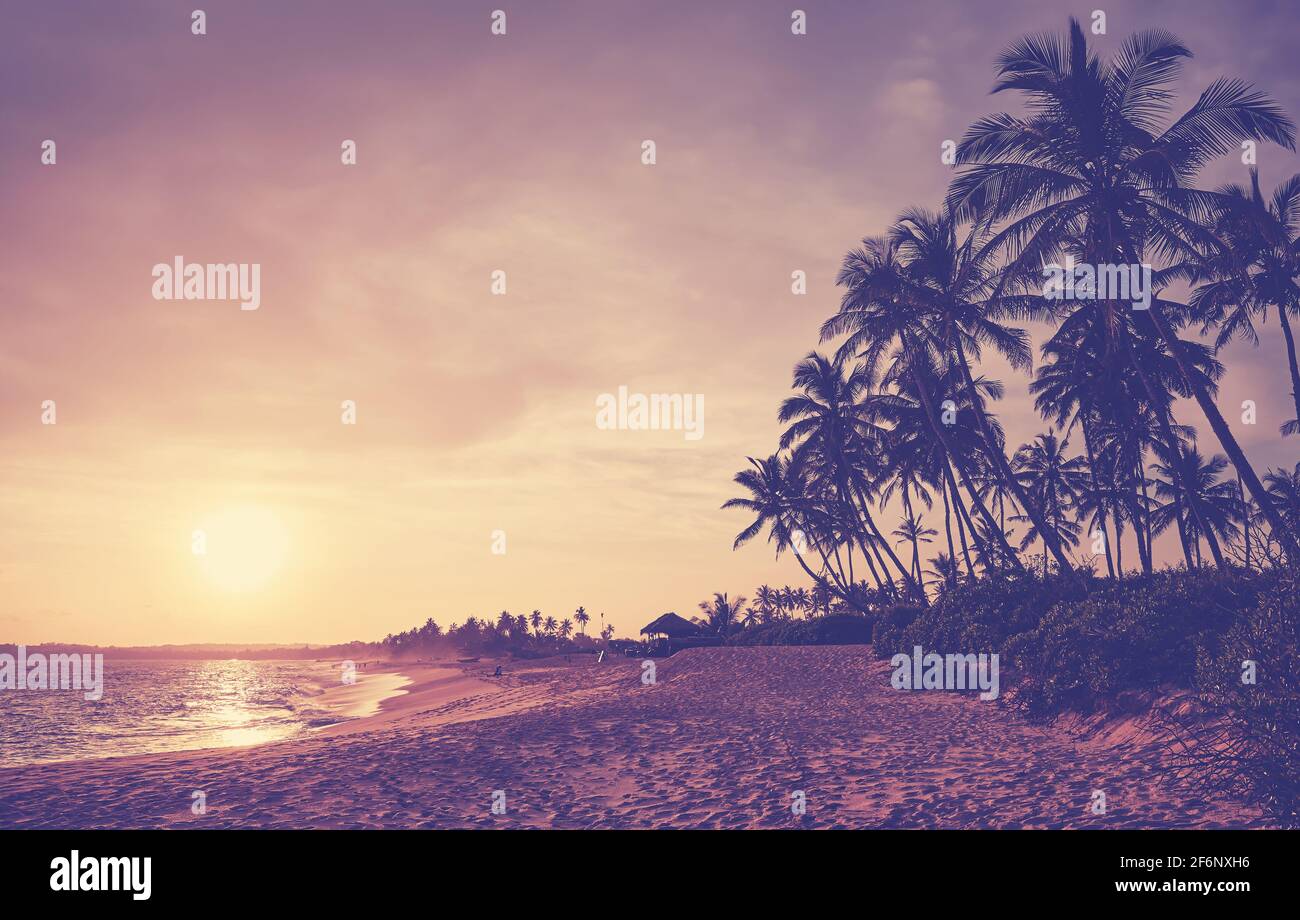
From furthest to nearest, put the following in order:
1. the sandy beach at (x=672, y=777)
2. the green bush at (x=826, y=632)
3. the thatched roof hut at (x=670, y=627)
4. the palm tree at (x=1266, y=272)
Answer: the thatched roof hut at (x=670, y=627) → the green bush at (x=826, y=632) → the palm tree at (x=1266, y=272) → the sandy beach at (x=672, y=777)

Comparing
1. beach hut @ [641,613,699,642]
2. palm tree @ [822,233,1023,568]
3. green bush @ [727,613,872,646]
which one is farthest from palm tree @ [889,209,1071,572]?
beach hut @ [641,613,699,642]

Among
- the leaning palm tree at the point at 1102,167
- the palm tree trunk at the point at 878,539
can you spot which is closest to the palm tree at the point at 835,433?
the palm tree trunk at the point at 878,539

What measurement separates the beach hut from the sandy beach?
105 ft

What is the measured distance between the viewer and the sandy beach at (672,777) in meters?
9.62

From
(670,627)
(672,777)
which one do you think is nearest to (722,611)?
(670,627)

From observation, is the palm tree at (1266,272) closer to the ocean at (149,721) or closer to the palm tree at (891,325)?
the palm tree at (891,325)

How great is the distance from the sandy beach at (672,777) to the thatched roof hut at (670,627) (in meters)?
31.9

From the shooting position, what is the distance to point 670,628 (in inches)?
1975

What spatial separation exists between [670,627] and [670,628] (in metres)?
0.06

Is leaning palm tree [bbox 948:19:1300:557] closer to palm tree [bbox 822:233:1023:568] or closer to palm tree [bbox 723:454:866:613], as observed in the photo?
palm tree [bbox 822:233:1023:568]

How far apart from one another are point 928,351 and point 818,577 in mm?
22473

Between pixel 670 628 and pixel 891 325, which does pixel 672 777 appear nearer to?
pixel 891 325

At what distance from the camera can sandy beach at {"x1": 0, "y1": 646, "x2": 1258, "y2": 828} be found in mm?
9625
